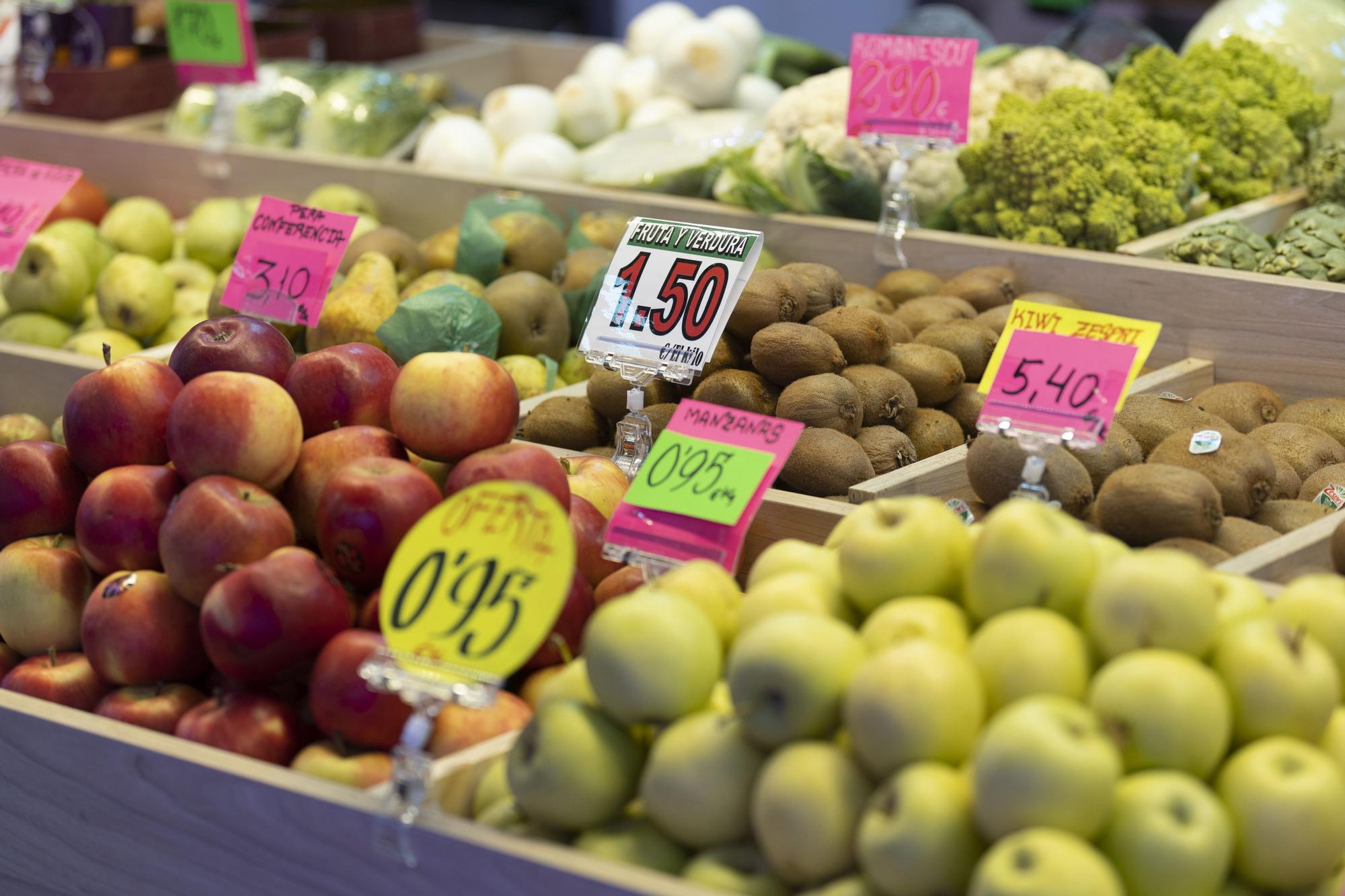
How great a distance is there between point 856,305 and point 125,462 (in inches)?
43.0

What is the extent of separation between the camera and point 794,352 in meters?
1.85

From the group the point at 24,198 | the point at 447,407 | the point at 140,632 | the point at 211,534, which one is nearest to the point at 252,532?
the point at 211,534

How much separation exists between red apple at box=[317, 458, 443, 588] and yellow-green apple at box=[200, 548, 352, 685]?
6 centimetres

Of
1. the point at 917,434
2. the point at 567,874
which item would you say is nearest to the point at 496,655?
the point at 567,874

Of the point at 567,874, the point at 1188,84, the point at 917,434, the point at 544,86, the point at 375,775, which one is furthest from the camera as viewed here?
the point at 544,86

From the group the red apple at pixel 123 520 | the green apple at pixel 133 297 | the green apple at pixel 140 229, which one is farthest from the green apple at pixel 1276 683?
the green apple at pixel 140 229

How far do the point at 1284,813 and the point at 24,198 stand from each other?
2391 millimetres

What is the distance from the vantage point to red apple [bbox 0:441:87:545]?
1611 millimetres

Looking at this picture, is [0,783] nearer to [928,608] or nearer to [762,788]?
[762,788]

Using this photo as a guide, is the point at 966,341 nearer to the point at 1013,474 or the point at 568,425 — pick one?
the point at 1013,474

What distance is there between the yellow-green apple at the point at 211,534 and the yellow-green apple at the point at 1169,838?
2.89 ft

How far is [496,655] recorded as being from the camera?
116 centimetres

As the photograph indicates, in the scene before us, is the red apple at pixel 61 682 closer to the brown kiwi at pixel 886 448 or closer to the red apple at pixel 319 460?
the red apple at pixel 319 460

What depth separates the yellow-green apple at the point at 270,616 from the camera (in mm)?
1283
